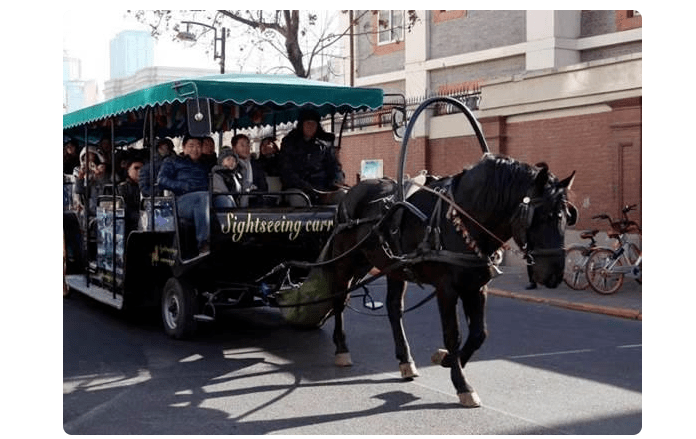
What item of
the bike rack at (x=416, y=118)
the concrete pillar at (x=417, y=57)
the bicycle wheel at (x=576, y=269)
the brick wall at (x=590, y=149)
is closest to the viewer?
the bike rack at (x=416, y=118)

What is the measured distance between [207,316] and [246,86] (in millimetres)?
2332

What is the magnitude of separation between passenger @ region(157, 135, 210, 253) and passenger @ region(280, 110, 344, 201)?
869 mm

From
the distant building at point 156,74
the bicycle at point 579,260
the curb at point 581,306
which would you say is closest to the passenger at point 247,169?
the distant building at point 156,74

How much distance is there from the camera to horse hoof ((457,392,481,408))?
6.18 metres

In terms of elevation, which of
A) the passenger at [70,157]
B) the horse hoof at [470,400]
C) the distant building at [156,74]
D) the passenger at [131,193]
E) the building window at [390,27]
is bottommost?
the horse hoof at [470,400]

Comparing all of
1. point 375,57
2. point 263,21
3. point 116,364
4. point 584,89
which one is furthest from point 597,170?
point 375,57

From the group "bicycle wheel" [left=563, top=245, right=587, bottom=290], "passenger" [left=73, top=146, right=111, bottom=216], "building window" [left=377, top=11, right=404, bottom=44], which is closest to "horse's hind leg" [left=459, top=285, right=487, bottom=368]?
"passenger" [left=73, top=146, right=111, bottom=216]

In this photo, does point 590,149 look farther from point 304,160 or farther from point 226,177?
point 226,177

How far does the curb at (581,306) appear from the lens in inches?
431

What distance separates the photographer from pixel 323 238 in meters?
8.50

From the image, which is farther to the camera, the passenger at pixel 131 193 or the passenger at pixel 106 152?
the passenger at pixel 106 152

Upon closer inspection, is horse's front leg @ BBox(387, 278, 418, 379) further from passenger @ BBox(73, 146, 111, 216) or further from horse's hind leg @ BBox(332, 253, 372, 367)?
passenger @ BBox(73, 146, 111, 216)

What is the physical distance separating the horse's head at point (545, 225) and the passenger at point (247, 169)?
340 cm

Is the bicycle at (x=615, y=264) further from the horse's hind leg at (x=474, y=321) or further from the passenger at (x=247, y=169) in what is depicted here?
the horse's hind leg at (x=474, y=321)
